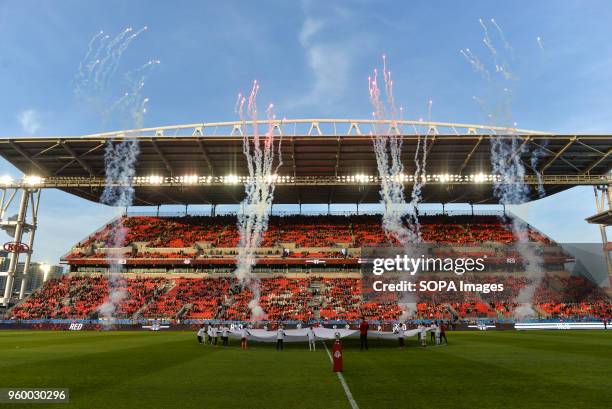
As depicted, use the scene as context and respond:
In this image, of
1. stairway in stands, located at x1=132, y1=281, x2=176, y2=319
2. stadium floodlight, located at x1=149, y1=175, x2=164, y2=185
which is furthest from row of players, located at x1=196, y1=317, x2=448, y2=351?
stadium floodlight, located at x1=149, y1=175, x2=164, y2=185

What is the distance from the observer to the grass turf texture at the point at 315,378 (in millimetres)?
9867

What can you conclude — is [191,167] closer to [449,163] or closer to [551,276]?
[449,163]

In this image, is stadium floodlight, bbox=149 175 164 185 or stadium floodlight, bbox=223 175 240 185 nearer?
stadium floodlight, bbox=223 175 240 185

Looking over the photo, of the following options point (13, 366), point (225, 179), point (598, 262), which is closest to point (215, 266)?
point (225, 179)

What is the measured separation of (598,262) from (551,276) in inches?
632

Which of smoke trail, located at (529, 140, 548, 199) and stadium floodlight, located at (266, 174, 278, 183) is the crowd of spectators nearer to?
smoke trail, located at (529, 140, 548, 199)

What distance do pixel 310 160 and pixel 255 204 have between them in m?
15.5

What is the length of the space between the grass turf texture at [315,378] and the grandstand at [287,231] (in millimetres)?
28197

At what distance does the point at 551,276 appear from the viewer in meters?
54.6

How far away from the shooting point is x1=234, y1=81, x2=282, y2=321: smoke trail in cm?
5353

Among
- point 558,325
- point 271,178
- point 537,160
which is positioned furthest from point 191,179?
point 558,325

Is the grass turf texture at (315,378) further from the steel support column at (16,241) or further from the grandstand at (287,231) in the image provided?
the steel support column at (16,241)

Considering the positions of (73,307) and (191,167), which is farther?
(191,167)

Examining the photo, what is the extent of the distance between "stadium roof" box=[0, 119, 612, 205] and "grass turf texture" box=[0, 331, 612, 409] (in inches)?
1426
